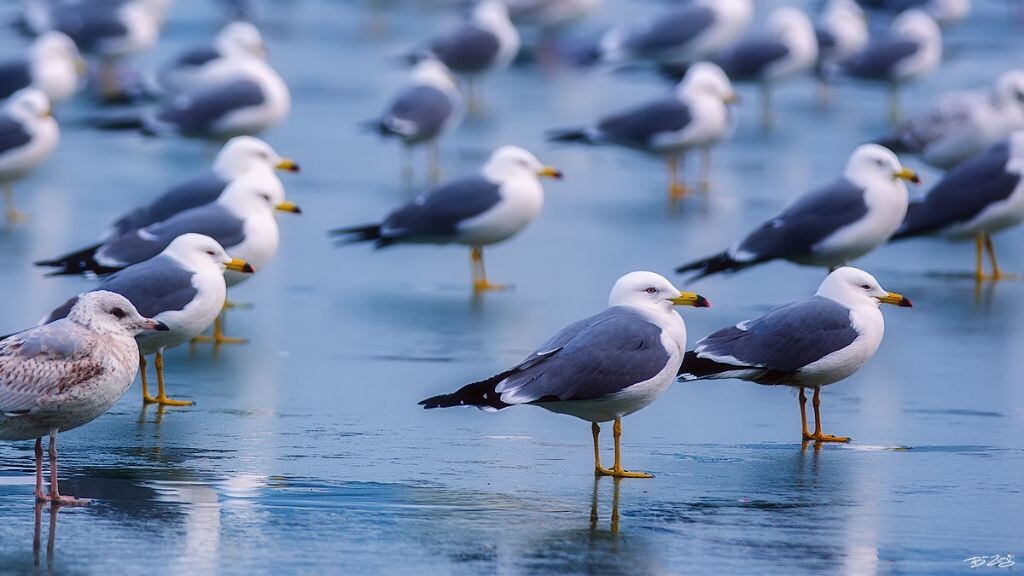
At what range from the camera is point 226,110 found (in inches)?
632

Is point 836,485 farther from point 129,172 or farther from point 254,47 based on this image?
point 254,47

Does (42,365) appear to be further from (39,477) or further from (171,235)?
(171,235)

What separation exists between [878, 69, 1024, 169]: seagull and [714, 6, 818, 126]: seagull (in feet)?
12.6

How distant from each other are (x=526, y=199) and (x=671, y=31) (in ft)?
33.3

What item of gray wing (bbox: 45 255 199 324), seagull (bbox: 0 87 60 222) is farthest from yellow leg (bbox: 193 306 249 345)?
seagull (bbox: 0 87 60 222)

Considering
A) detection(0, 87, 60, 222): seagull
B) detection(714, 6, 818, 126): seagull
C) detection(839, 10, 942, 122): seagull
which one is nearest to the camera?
detection(0, 87, 60, 222): seagull

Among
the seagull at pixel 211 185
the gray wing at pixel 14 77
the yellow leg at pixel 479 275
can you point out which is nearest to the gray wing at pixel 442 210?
the yellow leg at pixel 479 275

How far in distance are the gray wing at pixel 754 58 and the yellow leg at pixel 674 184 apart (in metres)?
3.87

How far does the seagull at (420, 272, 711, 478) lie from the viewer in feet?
22.7

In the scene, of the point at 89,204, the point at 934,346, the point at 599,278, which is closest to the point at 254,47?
the point at 89,204

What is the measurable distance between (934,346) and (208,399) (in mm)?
Result: 4099

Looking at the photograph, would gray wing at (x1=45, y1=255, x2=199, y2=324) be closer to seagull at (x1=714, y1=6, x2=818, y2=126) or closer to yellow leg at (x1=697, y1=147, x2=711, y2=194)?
yellow leg at (x1=697, y1=147, x2=711, y2=194)

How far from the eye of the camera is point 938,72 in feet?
76.4

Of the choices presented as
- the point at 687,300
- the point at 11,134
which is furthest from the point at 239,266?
the point at 11,134
